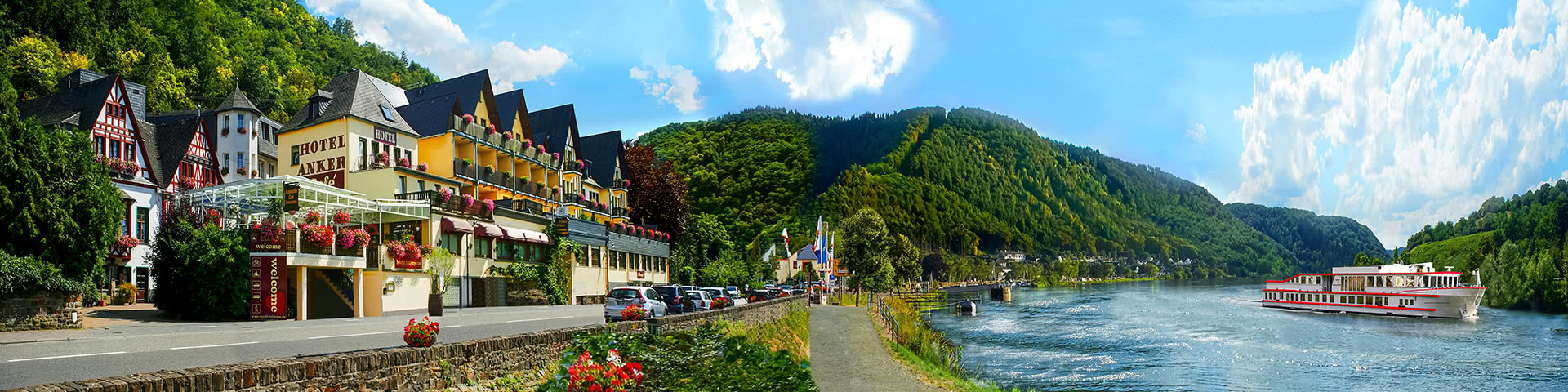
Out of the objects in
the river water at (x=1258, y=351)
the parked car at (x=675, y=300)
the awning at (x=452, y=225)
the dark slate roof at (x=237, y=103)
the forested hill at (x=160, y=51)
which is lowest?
the river water at (x=1258, y=351)

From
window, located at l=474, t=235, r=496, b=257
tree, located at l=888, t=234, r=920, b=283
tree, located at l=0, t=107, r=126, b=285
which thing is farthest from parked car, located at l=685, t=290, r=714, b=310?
tree, located at l=888, t=234, r=920, b=283

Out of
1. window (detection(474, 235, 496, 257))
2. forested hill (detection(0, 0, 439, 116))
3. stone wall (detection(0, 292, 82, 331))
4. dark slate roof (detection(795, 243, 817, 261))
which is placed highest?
forested hill (detection(0, 0, 439, 116))

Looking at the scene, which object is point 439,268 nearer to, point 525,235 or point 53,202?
point 525,235

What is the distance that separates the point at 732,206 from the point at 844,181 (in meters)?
48.8

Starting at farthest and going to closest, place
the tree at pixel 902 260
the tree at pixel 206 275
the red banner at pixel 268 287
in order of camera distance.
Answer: the tree at pixel 902 260, the red banner at pixel 268 287, the tree at pixel 206 275

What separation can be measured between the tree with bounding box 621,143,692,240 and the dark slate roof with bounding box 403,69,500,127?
18.2m

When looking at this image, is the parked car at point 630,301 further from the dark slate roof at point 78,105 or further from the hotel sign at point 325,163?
the dark slate roof at point 78,105

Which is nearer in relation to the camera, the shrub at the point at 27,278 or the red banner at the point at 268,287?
the shrub at the point at 27,278

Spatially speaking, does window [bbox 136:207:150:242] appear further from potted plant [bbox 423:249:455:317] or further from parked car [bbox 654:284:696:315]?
parked car [bbox 654:284:696:315]

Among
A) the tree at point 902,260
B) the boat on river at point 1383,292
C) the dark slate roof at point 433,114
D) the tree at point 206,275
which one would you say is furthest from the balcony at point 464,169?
the boat on river at point 1383,292

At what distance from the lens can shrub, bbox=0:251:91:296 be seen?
1939 centimetres

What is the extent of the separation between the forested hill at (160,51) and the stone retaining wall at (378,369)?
3963 centimetres

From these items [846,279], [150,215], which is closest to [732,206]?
[846,279]

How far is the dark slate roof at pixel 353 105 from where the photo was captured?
41406 millimetres
